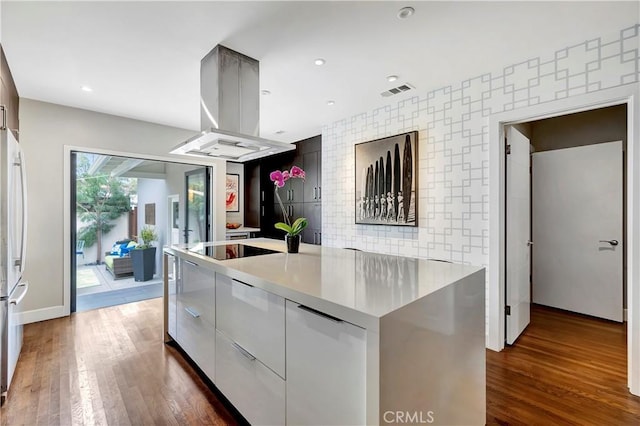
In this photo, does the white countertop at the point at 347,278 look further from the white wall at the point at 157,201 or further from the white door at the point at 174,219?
the white wall at the point at 157,201

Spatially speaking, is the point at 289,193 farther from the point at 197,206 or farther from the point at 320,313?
the point at 320,313

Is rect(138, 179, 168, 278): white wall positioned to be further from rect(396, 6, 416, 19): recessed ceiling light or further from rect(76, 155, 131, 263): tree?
rect(396, 6, 416, 19): recessed ceiling light

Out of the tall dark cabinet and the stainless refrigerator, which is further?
the tall dark cabinet

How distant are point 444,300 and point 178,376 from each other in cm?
203

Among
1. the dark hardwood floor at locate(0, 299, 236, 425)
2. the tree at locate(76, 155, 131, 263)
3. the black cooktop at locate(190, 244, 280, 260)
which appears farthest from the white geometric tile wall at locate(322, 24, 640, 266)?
the tree at locate(76, 155, 131, 263)

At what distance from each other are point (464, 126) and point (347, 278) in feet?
7.37

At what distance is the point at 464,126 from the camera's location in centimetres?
288

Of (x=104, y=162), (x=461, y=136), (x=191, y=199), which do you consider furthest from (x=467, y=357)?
(x=104, y=162)

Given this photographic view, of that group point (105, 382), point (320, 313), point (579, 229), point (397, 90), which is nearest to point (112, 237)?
point (105, 382)

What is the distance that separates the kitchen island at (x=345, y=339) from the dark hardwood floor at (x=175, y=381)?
0.32 meters

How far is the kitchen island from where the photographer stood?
38.8 inches

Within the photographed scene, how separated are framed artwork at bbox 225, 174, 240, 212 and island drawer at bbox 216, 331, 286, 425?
4566mm

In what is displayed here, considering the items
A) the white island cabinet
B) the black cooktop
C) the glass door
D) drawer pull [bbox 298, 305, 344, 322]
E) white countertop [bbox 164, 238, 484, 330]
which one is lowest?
the white island cabinet

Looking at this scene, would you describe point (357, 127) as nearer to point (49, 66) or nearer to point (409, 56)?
point (409, 56)
